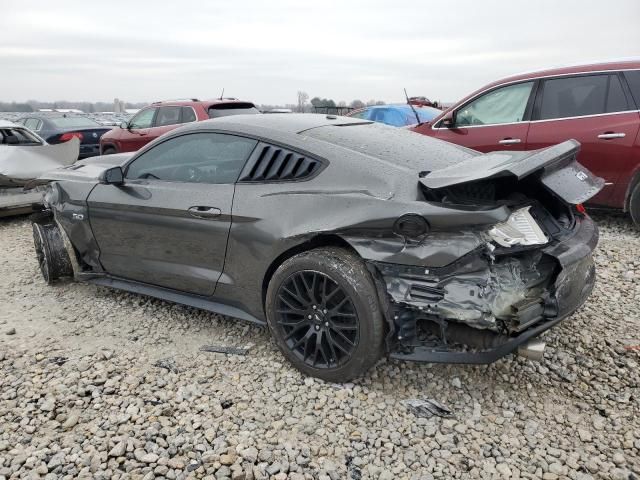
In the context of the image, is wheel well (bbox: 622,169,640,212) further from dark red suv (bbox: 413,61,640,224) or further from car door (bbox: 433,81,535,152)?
car door (bbox: 433,81,535,152)

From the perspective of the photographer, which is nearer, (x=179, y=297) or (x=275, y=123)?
(x=275, y=123)

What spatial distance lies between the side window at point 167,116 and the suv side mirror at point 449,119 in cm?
486

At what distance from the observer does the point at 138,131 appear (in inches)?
381

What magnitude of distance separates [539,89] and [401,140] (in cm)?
323

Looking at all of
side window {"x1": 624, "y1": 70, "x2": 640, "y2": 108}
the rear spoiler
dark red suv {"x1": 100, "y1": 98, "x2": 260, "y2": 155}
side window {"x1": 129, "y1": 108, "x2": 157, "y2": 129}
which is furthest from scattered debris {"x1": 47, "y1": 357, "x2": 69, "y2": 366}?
side window {"x1": 129, "y1": 108, "x2": 157, "y2": 129}

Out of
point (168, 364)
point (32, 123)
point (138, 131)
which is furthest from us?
point (32, 123)

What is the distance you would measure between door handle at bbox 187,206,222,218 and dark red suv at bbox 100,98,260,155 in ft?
18.5

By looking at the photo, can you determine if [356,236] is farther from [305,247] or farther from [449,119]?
[449,119]

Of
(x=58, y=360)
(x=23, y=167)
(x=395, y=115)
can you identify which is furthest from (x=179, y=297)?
(x=395, y=115)

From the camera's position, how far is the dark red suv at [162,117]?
28.8 ft

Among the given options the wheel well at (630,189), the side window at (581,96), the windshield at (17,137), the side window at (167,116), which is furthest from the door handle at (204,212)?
the side window at (167,116)

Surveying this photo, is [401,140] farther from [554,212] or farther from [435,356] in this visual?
[435,356]

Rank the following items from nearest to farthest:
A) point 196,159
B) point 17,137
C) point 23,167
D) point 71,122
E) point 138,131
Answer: point 196,159
point 23,167
point 17,137
point 138,131
point 71,122

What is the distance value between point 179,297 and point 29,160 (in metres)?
4.04
